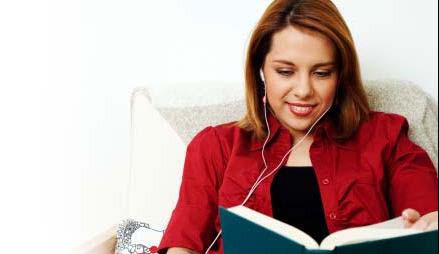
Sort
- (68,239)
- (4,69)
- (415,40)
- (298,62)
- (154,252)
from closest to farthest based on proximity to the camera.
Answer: (298,62), (154,252), (415,40), (4,69), (68,239)

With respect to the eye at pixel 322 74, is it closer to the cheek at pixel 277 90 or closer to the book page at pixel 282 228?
the cheek at pixel 277 90

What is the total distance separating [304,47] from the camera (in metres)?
1.17

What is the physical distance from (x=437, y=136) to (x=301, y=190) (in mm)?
330

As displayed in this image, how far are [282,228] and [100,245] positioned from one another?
1.85 ft

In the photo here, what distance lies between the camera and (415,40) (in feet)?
4.56

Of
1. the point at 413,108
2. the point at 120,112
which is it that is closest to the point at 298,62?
the point at 413,108

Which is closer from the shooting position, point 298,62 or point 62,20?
point 298,62

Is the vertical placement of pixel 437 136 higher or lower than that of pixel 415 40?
lower

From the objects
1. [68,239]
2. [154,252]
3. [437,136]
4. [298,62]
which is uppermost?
[298,62]

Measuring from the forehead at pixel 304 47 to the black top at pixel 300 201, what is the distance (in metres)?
0.23

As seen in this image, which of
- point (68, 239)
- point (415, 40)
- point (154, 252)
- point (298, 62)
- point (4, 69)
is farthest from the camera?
point (68, 239)

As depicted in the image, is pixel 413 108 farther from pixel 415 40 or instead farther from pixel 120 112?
pixel 120 112

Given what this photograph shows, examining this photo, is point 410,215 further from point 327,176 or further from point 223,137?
point 223,137

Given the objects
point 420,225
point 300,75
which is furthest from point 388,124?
point 420,225
